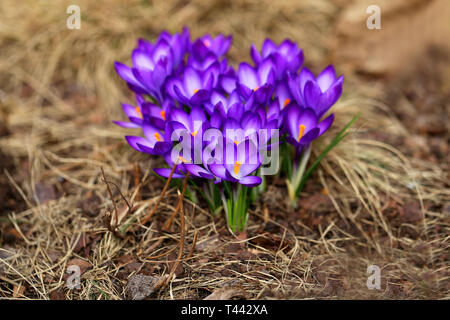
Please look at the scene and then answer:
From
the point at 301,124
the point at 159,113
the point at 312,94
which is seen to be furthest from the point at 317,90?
the point at 159,113

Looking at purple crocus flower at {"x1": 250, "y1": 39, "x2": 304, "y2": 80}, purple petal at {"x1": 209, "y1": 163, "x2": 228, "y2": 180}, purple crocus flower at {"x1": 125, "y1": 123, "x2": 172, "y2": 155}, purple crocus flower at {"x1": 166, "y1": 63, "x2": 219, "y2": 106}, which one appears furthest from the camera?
purple crocus flower at {"x1": 250, "y1": 39, "x2": 304, "y2": 80}

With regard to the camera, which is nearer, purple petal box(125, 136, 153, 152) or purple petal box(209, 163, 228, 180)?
purple petal box(209, 163, 228, 180)

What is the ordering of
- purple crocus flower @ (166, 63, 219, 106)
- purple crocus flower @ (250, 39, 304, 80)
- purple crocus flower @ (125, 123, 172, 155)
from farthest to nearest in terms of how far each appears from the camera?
1. purple crocus flower @ (250, 39, 304, 80)
2. purple crocus flower @ (166, 63, 219, 106)
3. purple crocus flower @ (125, 123, 172, 155)

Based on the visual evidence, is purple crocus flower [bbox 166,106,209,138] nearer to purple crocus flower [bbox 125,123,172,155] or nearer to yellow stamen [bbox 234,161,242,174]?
purple crocus flower [bbox 125,123,172,155]

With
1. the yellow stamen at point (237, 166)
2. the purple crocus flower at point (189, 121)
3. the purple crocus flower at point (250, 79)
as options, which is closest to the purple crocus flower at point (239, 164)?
the yellow stamen at point (237, 166)

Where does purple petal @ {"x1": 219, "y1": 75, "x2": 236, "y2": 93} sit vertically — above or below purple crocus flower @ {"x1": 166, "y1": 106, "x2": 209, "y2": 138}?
above

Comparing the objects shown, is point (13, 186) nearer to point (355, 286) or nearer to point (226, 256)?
point (226, 256)

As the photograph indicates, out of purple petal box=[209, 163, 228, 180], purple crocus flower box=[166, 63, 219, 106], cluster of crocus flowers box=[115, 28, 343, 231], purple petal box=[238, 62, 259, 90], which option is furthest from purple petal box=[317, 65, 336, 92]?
purple petal box=[209, 163, 228, 180]

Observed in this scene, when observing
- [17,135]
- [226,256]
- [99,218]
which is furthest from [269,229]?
[17,135]

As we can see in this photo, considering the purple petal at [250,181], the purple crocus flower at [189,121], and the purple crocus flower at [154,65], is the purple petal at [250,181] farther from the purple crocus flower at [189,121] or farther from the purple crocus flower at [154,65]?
the purple crocus flower at [154,65]
